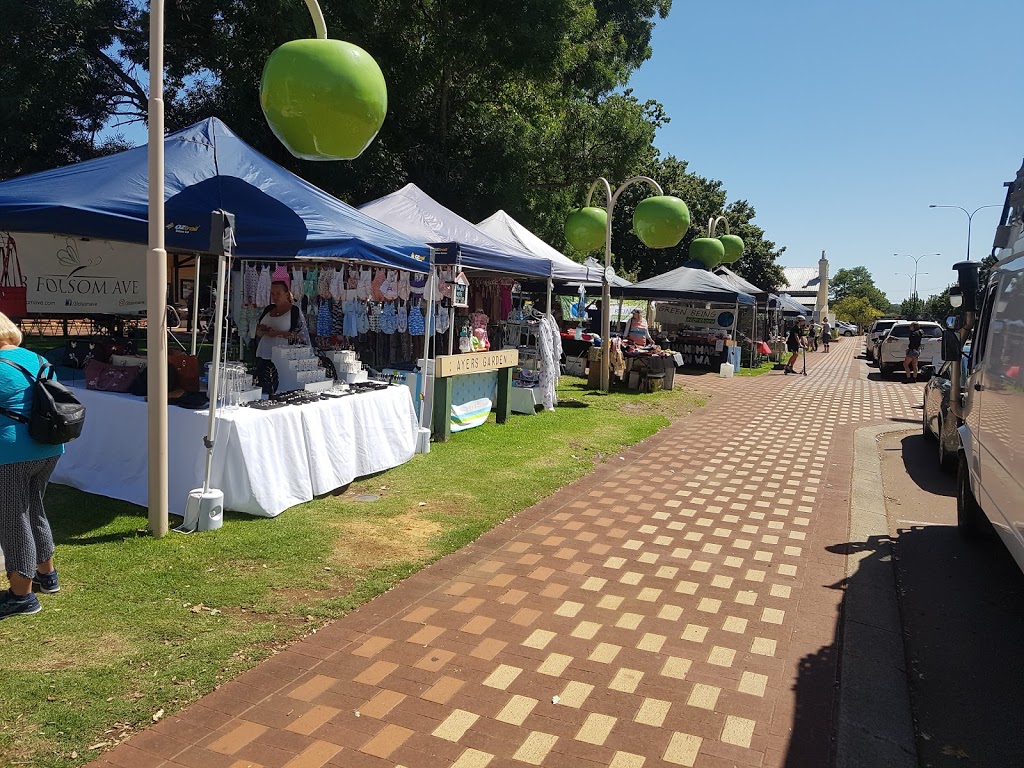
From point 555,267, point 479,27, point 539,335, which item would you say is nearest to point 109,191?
point 539,335

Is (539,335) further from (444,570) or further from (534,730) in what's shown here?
(534,730)

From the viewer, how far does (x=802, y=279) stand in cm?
12031

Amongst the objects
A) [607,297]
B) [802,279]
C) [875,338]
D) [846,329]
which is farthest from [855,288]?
[607,297]

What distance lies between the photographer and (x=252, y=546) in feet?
16.7

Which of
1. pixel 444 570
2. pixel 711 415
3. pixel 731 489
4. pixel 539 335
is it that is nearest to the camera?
pixel 444 570

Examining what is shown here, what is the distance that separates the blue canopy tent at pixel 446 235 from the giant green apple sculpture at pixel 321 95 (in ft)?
9.00

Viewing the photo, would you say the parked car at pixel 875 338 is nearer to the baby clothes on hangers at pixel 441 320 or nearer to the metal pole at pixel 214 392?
the baby clothes on hangers at pixel 441 320

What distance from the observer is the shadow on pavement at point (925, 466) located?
8188mm

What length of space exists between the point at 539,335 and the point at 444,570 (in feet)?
22.4

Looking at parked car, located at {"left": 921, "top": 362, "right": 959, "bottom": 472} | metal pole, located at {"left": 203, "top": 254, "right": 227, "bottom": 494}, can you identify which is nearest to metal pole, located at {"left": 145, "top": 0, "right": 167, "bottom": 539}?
metal pole, located at {"left": 203, "top": 254, "right": 227, "bottom": 494}

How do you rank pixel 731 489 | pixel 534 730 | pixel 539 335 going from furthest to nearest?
pixel 539 335, pixel 731 489, pixel 534 730

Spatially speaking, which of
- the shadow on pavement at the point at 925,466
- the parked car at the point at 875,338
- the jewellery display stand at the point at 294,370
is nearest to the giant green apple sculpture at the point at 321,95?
the jewellery display stand at the point at 294,370

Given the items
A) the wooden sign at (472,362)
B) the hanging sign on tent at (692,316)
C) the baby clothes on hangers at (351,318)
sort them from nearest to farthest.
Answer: the baby clothes on hangers at (351,318) < the wooden sign at (472,362) < the hanging sign on tent at (692,316)

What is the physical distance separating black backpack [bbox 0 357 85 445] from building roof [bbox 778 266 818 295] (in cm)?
11703
